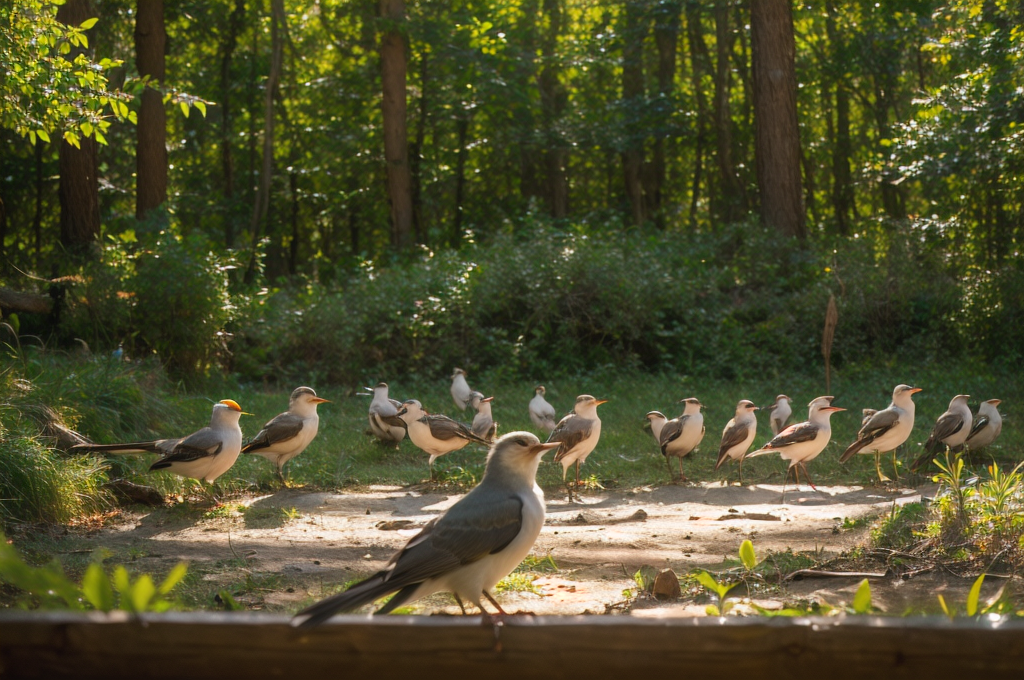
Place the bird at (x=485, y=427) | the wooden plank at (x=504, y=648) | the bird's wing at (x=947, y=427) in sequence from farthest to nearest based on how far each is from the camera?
the bird at (x=485, y=427)
the bird's wing at (x=947, y=427)
the wooden plank at (x=504, y=648)

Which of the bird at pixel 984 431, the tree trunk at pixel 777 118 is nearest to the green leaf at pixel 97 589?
the bird at pixel 984 431

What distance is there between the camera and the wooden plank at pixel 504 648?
242 cm

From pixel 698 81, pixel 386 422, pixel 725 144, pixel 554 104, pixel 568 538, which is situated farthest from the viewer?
pixel 554 104

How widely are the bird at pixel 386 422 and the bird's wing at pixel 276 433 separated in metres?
1.77

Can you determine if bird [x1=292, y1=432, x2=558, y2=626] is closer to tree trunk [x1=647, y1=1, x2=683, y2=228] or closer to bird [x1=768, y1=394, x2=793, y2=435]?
bird [x1=768, y1=394, x2=793, y2=435]

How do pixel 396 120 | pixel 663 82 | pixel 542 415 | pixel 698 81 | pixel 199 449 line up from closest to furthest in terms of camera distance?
pixel 199 449 < pixel 542 415 < pixel 396 120 < pixel 663 82 < pixel 698 81

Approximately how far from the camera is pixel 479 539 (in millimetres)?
4328

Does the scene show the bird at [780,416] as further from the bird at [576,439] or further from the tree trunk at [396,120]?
the tree trunk at [396,120]

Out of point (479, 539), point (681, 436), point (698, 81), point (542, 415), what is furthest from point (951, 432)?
point (698, 81)

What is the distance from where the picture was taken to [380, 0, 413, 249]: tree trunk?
20406 millimetres

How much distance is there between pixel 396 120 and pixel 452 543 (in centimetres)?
1795

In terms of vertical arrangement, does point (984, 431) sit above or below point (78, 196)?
below

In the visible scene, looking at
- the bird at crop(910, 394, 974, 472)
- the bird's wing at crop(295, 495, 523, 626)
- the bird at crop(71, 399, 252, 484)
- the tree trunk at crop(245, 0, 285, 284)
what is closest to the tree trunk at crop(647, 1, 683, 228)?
the tree trunk at crop(245, 0, 285, 284)

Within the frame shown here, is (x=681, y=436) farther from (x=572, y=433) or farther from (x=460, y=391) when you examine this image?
(x=460, y=391)
